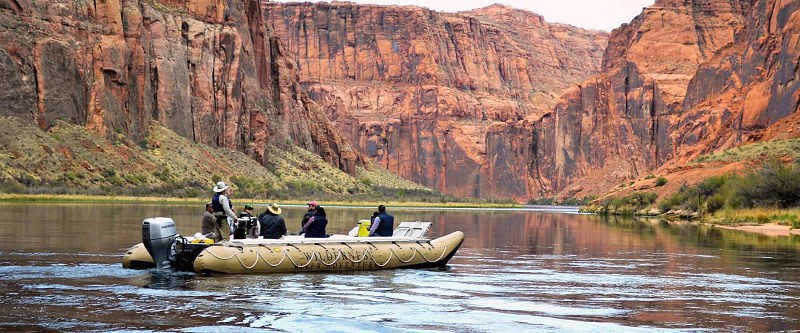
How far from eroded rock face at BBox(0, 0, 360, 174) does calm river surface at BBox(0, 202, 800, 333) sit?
6928 cm

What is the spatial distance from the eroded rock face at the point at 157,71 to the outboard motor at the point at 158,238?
250 ft

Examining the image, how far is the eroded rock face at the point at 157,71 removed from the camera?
104312mm

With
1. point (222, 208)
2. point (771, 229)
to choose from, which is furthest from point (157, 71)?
point (222, 208)

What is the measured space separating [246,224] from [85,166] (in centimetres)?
7164

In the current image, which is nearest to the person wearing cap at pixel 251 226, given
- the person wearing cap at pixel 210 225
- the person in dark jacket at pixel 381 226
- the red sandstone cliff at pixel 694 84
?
the person wearing cap at pixel 210 225

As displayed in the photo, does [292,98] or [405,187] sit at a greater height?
[292,98]

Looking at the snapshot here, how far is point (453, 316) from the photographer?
71.3ft

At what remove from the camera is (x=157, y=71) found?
12412 cm

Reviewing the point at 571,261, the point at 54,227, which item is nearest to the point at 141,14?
the point at 54,227

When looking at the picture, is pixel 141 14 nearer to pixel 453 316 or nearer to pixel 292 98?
pixel 292 98

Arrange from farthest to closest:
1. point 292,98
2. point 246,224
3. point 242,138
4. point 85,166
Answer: point 292,98 → point 242,138 → point 85,166 → point 246,224

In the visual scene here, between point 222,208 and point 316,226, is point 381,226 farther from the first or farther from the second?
point 222,208

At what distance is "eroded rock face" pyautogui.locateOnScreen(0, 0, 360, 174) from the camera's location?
104 meters

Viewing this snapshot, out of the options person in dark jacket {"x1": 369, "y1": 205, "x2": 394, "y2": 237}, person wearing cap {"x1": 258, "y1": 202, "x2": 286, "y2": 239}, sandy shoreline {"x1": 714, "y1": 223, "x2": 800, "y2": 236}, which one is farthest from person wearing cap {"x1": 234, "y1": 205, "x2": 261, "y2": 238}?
sandy shoreline {"x1": 714, "y1": 223, "x2": 800, "y2": 236}
